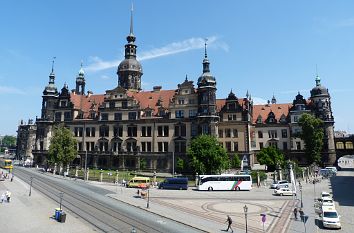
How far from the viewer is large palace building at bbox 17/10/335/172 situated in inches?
3076

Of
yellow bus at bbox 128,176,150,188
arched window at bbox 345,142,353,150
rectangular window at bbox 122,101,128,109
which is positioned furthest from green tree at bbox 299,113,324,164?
rectangular window at bbox 122,101,128,109

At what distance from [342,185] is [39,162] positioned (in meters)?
82.6

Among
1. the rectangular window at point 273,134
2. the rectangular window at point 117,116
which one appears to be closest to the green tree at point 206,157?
the rectangular window at point 117,116

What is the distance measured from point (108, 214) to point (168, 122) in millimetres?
46258

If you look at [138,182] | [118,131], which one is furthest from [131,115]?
[138,182]

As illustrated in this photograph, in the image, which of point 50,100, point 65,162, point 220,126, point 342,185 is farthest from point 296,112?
point 50,100

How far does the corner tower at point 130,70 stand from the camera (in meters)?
101

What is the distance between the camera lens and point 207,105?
75750 mm

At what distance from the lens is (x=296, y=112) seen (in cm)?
8769

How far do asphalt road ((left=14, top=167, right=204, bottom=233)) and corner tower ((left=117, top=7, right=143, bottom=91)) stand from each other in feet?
176

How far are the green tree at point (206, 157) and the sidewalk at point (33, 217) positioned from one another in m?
27.8

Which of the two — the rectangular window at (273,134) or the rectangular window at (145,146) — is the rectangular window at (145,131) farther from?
the rectangular window at (273,134)

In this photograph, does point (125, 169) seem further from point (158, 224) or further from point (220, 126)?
point (158, 224)

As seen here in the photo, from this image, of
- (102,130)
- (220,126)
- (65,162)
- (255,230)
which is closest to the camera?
(255,230)
